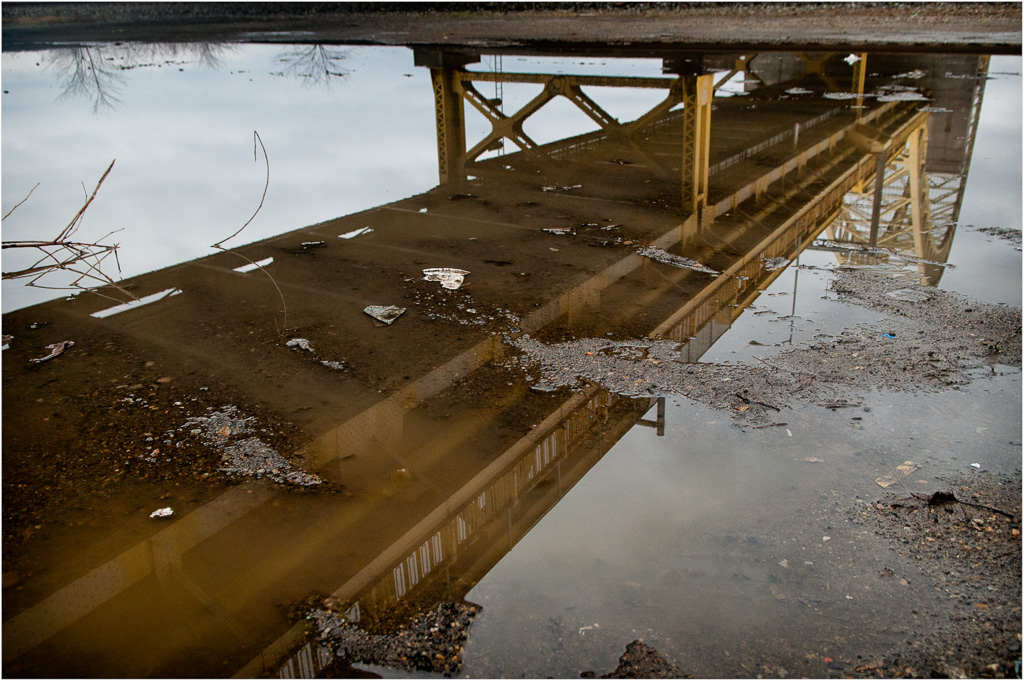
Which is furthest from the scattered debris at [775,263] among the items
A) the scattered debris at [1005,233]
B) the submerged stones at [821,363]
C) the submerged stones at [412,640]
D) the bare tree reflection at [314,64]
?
the bare tree reflection at [314,64]

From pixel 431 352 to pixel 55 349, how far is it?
8.15 ft

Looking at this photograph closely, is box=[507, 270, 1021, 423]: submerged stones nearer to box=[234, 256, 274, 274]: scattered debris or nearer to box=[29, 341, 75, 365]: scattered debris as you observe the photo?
box=[234, 256, 274, 274]: scattered debris

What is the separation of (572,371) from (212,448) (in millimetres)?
1896

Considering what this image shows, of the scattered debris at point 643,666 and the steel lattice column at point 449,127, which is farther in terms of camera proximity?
the steel lattice column at point 449,127

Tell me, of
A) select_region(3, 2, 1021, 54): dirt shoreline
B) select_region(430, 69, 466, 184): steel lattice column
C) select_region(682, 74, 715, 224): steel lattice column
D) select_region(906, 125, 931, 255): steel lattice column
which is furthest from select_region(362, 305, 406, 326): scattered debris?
select_region(3, 2, 1021, 54): dirt shoreline

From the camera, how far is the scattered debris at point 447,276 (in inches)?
211

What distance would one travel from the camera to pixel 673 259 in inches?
226

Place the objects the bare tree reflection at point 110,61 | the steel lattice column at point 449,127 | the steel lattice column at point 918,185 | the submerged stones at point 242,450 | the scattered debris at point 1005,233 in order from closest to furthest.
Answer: the submerged stones at point 242,450
the scattered debris at point 1005,233
the steel lattice column at point 918,185
the steel lattice column at point 449,127
the bare tree reflection at point 110,61

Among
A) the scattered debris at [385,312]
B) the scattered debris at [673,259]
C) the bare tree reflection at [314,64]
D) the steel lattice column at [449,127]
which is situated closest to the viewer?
the scattered debris at [385,312]

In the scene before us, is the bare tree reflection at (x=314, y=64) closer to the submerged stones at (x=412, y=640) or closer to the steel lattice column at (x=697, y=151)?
the steel lattice column at (x=697, y=151)

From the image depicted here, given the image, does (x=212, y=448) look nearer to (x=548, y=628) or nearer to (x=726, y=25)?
(x=548, y=628)

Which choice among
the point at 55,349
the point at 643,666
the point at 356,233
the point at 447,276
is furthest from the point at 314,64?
the point at 643,666

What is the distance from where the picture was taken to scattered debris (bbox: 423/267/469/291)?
17.6 ft

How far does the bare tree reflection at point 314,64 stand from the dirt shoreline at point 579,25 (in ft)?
7.98
